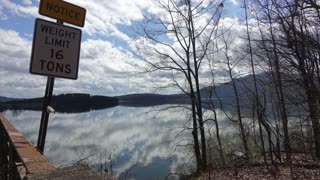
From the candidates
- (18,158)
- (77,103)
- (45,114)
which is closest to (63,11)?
(45,114)

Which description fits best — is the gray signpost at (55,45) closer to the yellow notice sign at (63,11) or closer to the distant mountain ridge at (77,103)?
the yellow notice sign at (63,11)

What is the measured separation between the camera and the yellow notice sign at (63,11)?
4309mm

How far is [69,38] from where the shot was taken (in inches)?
177

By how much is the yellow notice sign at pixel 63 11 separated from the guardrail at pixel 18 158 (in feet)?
5.76

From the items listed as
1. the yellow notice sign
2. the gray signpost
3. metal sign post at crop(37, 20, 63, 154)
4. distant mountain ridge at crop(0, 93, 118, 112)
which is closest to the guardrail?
metal sign post at crop(37, 20, 63, 154)

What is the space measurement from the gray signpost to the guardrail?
37cm

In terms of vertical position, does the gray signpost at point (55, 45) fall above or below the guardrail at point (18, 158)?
above

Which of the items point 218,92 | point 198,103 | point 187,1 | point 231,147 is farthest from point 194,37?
point 231,147

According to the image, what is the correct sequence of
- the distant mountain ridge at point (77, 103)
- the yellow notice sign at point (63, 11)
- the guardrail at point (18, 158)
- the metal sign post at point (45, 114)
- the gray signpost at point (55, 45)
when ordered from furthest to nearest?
1. the distant mountain ridge at point (77, 103)
2. the metal sign post at point (45, 114)
3. the yellow notice sign at point (63, 11)
4. the gray signpost at point (55, 45)
5. the guardrail at point (18, 158)

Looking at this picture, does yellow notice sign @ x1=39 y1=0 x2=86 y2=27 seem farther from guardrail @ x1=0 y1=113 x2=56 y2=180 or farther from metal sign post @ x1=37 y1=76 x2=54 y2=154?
guardrail @ x1=0 y1=113 x2=56 y2=180

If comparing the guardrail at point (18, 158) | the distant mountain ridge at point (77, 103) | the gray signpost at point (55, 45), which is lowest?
the guardrail at point (18, 158)

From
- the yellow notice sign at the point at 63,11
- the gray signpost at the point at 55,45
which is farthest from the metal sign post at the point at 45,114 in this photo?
the yellow notice sign at the point at 63,11

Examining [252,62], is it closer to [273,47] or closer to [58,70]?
[273,47]

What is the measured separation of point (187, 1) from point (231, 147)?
37.4 feet
